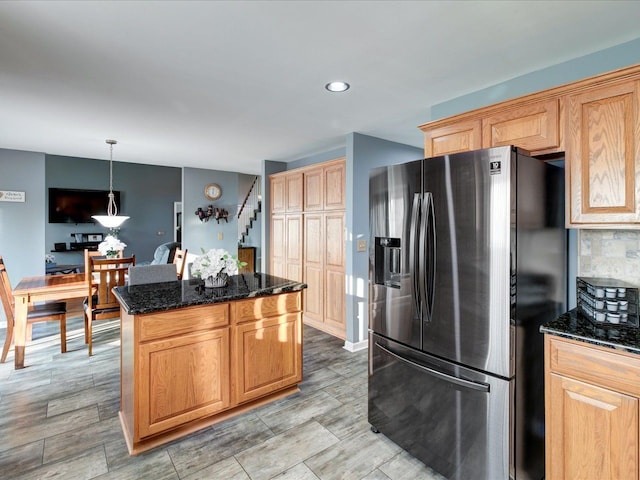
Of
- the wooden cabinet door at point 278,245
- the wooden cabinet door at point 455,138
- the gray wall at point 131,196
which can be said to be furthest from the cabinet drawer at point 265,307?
the gray wall at point 131,196

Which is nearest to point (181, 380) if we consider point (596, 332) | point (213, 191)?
point (596, 332)

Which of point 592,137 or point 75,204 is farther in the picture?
point 75,204

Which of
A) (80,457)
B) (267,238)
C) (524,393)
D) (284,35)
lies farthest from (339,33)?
(267,238)

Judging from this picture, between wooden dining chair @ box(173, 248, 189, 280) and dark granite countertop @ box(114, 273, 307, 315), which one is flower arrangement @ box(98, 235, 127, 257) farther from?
dark granite countertop @ box(114, 273, 307, 315)

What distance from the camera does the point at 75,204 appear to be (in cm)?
742

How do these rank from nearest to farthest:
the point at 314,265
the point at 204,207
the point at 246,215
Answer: the point at 314,265 → the point at 204,207 → the point at 246,215

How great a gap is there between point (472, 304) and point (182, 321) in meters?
1.80

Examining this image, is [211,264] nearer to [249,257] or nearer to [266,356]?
[266,356]

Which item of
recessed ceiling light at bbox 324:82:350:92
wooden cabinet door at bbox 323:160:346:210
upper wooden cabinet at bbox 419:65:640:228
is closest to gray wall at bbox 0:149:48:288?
wooden cabinet door at bbox 323:160:346:210

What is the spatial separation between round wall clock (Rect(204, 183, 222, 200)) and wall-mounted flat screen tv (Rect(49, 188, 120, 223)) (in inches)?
118

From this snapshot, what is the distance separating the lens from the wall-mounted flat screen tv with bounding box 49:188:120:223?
23.7ft

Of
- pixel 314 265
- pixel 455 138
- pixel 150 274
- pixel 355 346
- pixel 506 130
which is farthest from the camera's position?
pixel 314 265

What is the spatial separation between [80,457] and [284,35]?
2821 millimetres

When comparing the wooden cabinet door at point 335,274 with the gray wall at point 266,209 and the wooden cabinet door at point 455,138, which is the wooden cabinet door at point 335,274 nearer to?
the gray wall at point 266,209
